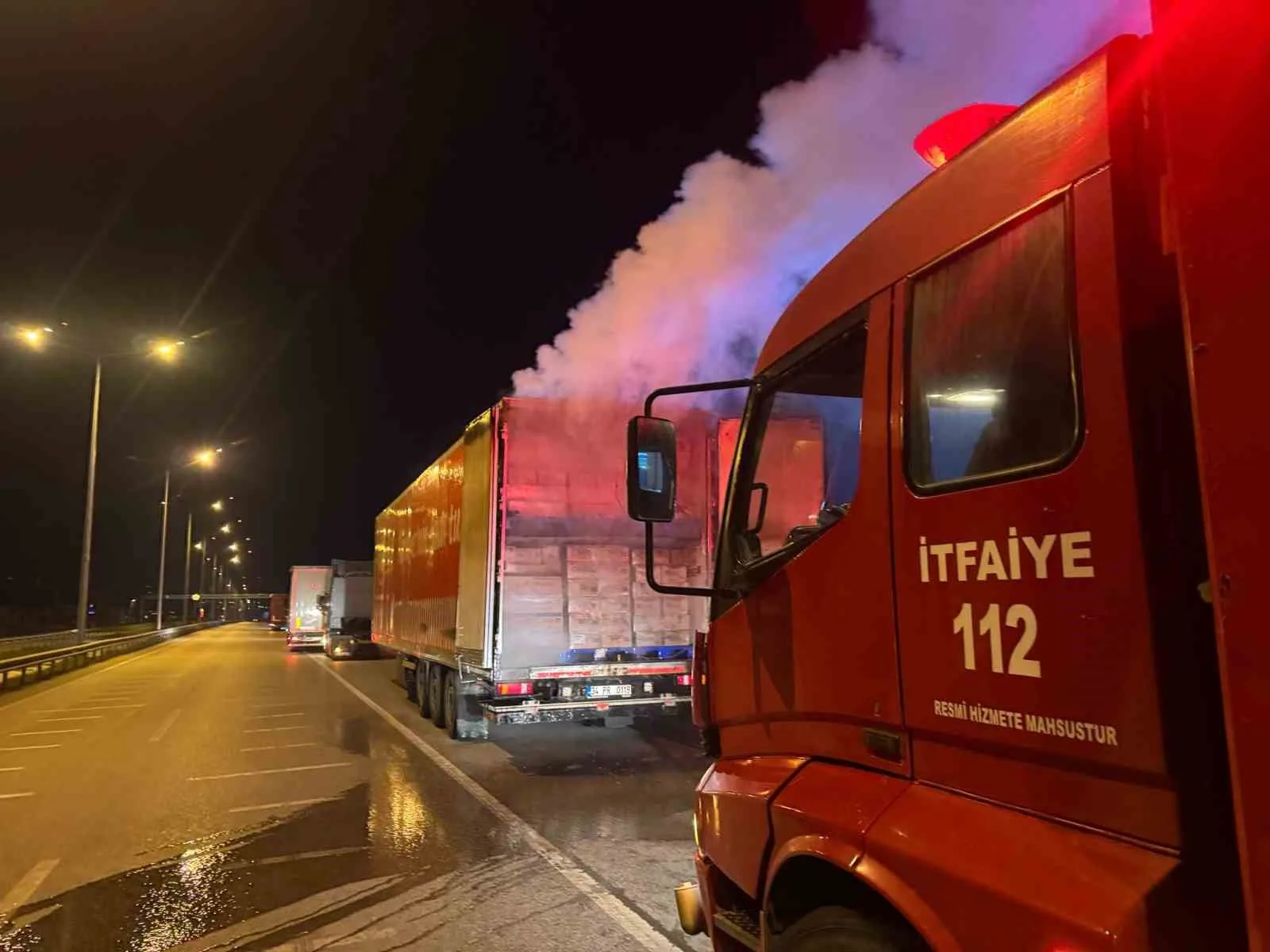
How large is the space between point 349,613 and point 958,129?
27237mm

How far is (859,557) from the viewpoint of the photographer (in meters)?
2.27

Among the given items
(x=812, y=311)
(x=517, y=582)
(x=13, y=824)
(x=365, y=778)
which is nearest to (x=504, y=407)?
(x=517, y=582)

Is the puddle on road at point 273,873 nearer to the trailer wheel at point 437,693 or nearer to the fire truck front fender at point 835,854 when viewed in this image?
the fire truck front fender at point 835,854

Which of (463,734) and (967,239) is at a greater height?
(967,239)

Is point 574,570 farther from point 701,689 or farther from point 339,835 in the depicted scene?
point 701,689

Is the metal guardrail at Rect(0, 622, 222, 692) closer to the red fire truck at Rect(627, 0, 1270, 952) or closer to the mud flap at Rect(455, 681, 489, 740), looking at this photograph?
the mud flap at Rect(455, 681, 489, 740)

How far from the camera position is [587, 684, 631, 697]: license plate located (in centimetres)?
859

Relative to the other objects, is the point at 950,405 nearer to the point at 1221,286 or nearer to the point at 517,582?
the point at 1221,286

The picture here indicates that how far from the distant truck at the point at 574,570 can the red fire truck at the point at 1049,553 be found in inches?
235

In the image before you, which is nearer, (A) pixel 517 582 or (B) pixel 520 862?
(B) pixel 520 862

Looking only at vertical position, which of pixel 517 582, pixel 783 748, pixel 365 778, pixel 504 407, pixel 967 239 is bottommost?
pixel 365 778

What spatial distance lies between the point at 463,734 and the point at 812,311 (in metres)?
8.70

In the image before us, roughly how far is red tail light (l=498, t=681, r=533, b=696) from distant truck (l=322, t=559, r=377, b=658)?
1962 cm

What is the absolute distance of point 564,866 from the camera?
5496 mm
